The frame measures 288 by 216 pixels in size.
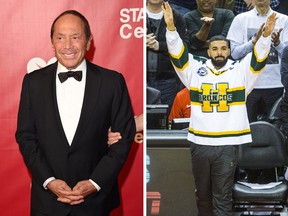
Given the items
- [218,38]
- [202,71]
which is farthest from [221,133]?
[218,38]

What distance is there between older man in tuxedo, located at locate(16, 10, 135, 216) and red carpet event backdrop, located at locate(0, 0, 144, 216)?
402mm

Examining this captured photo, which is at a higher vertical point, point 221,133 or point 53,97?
point 53,97

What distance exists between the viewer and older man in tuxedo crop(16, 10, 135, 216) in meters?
2.31

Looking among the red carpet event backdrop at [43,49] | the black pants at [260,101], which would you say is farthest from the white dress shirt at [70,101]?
the black pants at [260,101]

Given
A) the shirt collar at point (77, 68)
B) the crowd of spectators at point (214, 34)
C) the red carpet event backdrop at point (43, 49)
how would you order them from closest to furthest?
the shirt collar at point (77, 68), the crowd of spectators at point (214, 34), the red carpet event backdrop at point (43, 49)

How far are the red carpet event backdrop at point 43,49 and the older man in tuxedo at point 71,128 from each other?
15.8 inches

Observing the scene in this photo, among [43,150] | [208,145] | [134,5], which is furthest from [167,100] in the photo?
[43,150]

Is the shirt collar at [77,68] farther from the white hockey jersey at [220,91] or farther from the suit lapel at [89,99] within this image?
the white hockey jersey at [220,91]

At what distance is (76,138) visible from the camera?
2322 mm

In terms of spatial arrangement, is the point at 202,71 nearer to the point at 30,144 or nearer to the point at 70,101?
the point at 70,101

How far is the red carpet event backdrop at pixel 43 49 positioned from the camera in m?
2.76

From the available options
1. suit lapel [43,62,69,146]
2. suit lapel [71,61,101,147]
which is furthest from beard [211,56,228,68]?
suit lapel [43,62,69,146]

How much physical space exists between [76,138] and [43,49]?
28.9 inches

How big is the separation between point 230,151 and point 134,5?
101 cm
